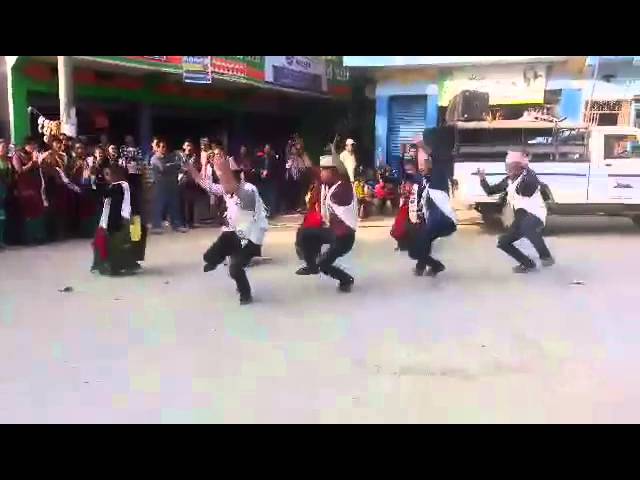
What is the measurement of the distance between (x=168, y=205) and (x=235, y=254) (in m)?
5.45

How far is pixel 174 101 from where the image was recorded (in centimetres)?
1547

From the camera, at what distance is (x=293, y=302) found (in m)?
7.00

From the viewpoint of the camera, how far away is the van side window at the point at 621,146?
11883 millimetres

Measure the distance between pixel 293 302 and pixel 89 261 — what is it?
332 cm

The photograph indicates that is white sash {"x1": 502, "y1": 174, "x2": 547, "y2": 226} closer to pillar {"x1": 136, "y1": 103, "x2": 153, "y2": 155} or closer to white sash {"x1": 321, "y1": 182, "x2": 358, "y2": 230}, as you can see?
white sash {"x1": 321, "y1": 182, "x2": 358, "y2": 230}

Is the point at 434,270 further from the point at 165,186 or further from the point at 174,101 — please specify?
the point at 174,101

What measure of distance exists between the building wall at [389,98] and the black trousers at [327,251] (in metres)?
10.0

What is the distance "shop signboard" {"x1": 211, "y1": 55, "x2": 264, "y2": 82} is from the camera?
552 inches

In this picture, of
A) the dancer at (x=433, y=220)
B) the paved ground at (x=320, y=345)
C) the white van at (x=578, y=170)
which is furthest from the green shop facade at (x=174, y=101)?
the dancer at (x=433, y=220)

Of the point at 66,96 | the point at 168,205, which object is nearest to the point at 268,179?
the point at 168,205

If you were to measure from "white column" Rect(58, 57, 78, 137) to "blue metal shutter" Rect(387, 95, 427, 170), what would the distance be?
27.7 ft
